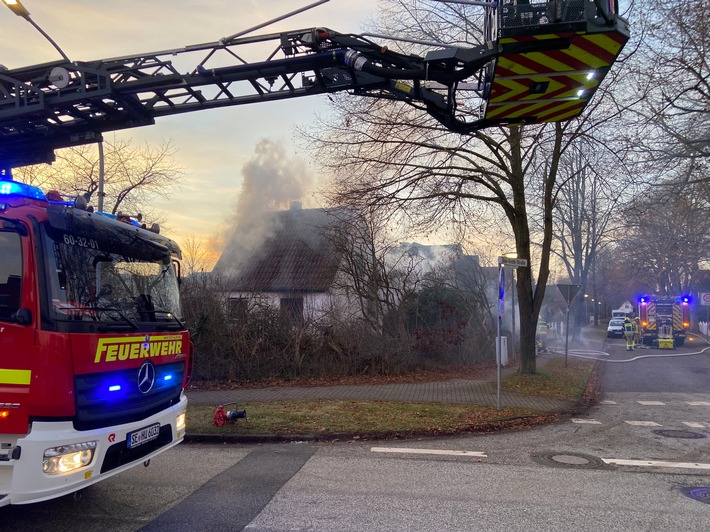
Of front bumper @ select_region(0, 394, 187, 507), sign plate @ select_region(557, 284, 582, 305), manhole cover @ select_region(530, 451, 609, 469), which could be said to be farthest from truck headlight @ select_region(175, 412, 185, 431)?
sign plate @ select_region(557, 284, 582, 305)

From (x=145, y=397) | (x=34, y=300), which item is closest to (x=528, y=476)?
(x=145, y=397)

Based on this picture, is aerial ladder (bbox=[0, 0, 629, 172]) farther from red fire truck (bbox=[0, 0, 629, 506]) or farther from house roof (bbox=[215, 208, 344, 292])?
house roof (bbox=[215, 208, 344, 292])

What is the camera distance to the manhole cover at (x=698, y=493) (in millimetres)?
5445

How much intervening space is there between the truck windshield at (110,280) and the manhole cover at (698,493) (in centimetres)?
559

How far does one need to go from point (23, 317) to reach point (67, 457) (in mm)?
1077

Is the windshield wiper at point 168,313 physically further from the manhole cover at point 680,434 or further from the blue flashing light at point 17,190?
the manhole cover at point 680,434

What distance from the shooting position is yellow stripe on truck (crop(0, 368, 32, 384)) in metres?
3.88

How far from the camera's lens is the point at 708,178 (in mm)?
14469

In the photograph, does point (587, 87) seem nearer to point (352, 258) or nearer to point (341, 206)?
point (341, 206)

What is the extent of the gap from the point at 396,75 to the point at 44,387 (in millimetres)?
4747

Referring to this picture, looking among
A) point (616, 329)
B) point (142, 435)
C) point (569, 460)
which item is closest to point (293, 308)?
point (569, 460)

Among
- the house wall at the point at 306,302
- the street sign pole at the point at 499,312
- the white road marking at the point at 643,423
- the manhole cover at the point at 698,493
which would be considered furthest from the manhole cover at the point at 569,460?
the house wall at the point at 306,302

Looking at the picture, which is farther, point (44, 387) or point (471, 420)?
point (471, 420)

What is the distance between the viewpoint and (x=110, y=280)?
183 inches
